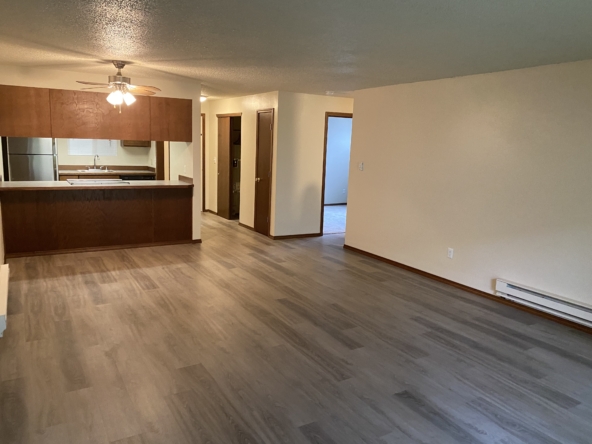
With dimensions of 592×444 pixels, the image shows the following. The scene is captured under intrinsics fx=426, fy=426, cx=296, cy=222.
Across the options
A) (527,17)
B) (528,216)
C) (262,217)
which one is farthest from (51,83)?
(528,216)

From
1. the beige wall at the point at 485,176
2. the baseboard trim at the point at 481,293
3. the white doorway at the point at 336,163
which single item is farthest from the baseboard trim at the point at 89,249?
the white doorway at the point at 336,163

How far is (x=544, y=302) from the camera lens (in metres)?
3.97

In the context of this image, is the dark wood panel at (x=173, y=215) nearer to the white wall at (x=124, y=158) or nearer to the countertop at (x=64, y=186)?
the countertop at (x=64, y=186)

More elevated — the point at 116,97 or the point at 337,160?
the point at 116,97

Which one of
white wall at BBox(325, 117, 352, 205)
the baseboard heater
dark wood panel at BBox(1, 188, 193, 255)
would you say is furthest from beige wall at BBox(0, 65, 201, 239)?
white wall at BBox(325, 117, 352, 205)

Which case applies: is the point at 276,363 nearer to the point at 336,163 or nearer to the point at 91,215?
the point at 91,215

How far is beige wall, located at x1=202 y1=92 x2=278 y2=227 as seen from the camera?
7297 millimetres

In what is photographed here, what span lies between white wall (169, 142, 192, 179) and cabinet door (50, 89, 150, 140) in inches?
25.2

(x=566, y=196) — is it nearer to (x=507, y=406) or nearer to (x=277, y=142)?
(x=507, y=406)

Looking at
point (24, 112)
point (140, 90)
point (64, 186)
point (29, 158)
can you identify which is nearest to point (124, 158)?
point (29, 158)

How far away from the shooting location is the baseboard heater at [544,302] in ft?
12.2

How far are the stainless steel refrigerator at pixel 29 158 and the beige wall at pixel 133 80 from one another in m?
1.63

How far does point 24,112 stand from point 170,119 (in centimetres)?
177

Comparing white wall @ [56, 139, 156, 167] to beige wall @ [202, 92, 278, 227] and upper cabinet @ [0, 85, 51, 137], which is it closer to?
beige wall @ [202, 92, 278, 227]
